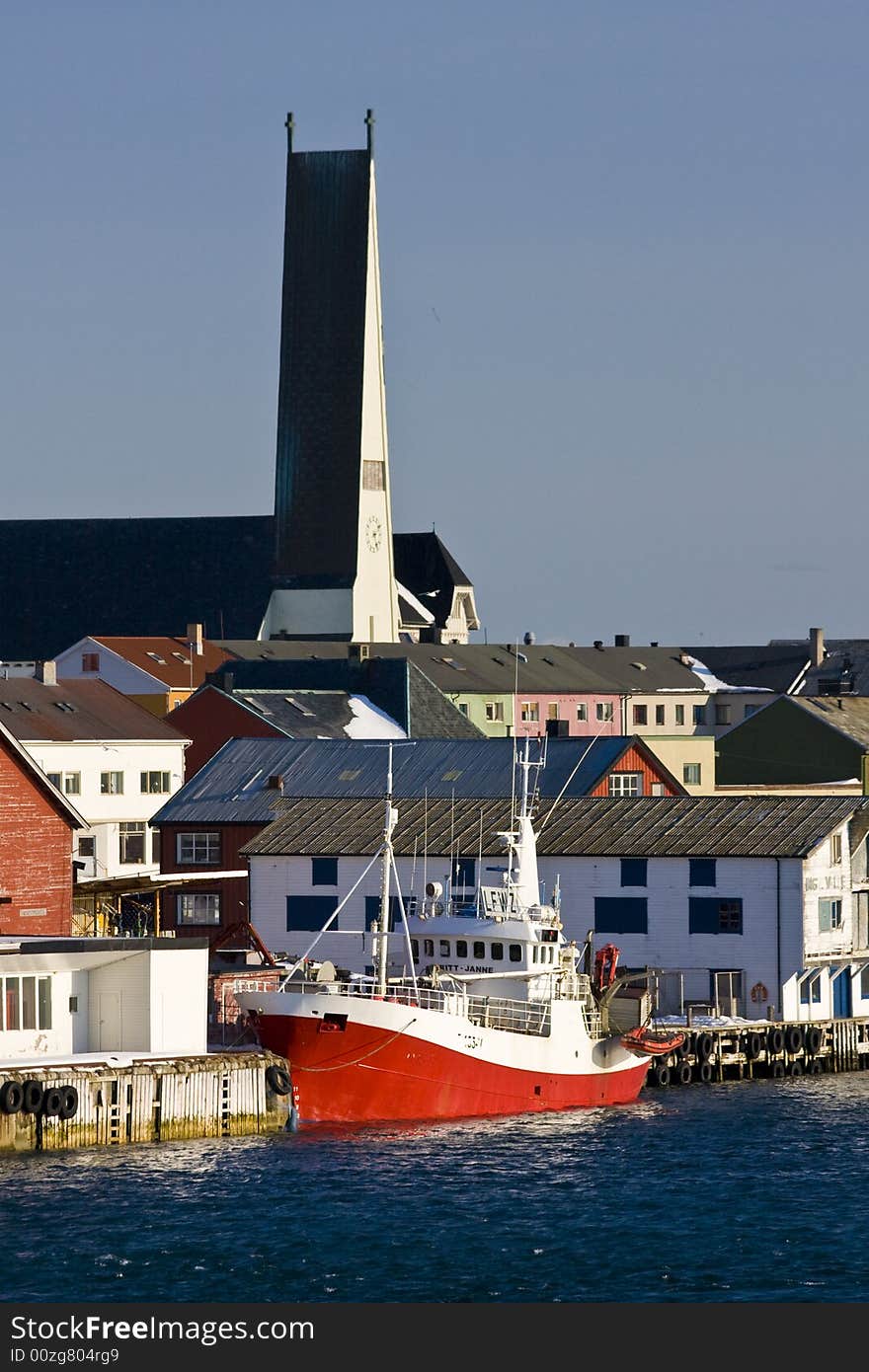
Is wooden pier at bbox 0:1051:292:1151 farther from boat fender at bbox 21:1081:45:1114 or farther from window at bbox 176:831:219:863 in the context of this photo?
window at bbox 176:831:219:863

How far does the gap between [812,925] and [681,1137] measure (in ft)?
44.8

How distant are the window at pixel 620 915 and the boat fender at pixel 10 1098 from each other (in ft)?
76.6

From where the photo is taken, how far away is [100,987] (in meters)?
66.3

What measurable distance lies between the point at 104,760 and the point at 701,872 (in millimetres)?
34339

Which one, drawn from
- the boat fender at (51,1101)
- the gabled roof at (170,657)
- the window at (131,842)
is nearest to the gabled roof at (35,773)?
the boat fender at (51,1101)

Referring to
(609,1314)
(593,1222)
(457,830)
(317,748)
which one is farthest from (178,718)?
(609,1314)

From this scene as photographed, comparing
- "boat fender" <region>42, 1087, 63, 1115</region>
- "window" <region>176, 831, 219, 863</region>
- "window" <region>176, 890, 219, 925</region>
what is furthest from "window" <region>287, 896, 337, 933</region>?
"boat fender" <region>42, 1087, 63, 1115</region>

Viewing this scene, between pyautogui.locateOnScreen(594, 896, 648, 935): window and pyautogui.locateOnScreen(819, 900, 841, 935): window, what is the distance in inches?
190

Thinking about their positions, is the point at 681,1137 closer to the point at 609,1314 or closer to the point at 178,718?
the point at 609,1314

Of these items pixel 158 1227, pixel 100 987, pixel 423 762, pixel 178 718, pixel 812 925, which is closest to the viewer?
pixel 158 1227

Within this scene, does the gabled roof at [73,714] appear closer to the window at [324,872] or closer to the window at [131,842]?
the window at [131,842]

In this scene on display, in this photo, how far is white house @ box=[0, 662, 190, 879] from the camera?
105 m

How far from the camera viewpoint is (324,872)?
8344 centimetres

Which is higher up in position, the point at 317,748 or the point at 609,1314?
the point at 317,748
